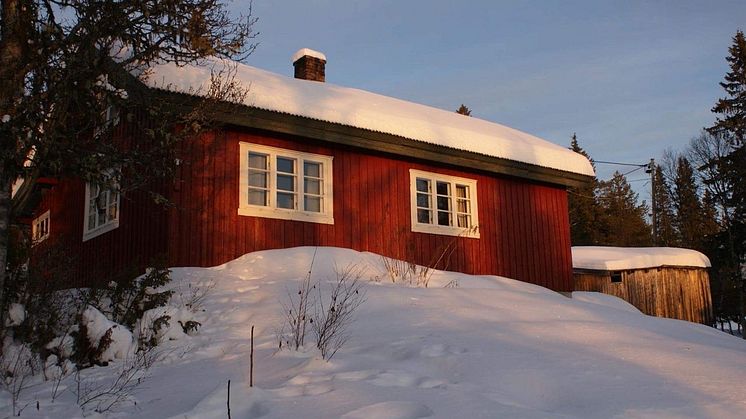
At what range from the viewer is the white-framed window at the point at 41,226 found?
47.3 feet

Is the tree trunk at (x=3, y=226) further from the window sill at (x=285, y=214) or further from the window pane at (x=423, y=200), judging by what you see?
the window pane at (x=423, y=200)

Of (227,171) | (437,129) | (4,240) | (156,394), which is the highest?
(437,129)

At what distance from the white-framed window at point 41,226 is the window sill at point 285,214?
5.98 meters

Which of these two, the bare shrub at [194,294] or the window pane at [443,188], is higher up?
the window pane at [443,188]

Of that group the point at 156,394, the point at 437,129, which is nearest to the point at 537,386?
the point at 156,394

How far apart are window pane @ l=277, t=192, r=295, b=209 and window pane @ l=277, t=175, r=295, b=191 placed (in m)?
0.10

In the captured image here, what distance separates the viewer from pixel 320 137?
36.8 ft

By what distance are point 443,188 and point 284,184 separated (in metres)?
3.66

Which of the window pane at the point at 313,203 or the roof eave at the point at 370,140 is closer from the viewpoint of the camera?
A: the roof eave at the point at 370,140

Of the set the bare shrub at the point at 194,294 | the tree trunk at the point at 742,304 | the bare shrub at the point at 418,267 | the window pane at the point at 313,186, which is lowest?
the tree trunk at the point at 742,304

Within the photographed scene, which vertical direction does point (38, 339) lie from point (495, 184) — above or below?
below

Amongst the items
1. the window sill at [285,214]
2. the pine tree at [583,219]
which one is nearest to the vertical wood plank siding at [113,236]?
the window sill at [285,214]

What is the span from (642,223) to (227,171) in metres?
35.7

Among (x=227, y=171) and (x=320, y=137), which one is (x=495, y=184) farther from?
(x=227, y=171)
